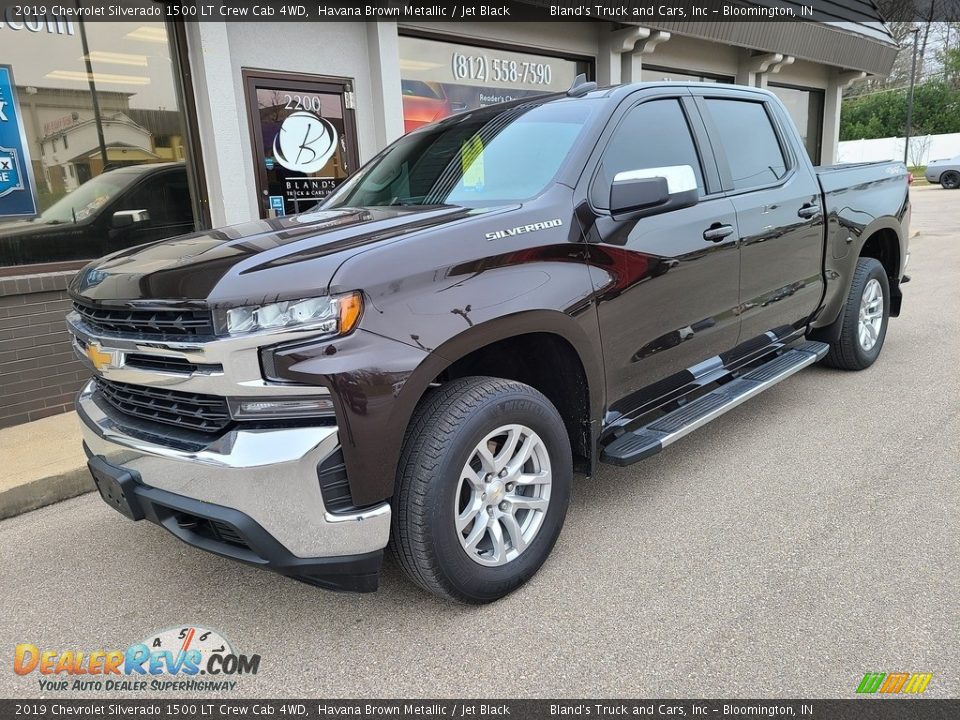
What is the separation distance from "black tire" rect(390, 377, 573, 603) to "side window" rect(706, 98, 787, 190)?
213cm

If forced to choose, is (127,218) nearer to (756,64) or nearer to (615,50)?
(615,50)

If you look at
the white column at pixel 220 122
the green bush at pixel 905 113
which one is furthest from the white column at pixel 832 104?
the green bush at pixel 905 113

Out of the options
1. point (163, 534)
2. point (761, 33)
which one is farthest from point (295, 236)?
point (761, 33)

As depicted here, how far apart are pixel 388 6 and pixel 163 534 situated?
553 cm

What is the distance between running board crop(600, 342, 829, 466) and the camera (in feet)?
10.2

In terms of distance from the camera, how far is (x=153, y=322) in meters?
2.38

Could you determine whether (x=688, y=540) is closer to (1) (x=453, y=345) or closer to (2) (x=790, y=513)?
(2) (x=790, y=513)

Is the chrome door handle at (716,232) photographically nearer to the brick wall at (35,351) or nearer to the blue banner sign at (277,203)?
the brick wall at (35,351)

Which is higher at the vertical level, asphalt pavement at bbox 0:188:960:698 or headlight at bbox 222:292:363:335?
headlight at bbox 222:292:363:335

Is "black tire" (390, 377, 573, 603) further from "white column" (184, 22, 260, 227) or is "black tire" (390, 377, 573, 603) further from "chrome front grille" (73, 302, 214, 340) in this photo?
"white column" (184, 22, 260, 227)

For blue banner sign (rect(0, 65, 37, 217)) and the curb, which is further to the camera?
blue banner sign (rect(0, 65, 37, 217))

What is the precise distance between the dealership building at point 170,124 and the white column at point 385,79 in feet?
0.06

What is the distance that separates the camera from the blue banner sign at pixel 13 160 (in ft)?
16.9
